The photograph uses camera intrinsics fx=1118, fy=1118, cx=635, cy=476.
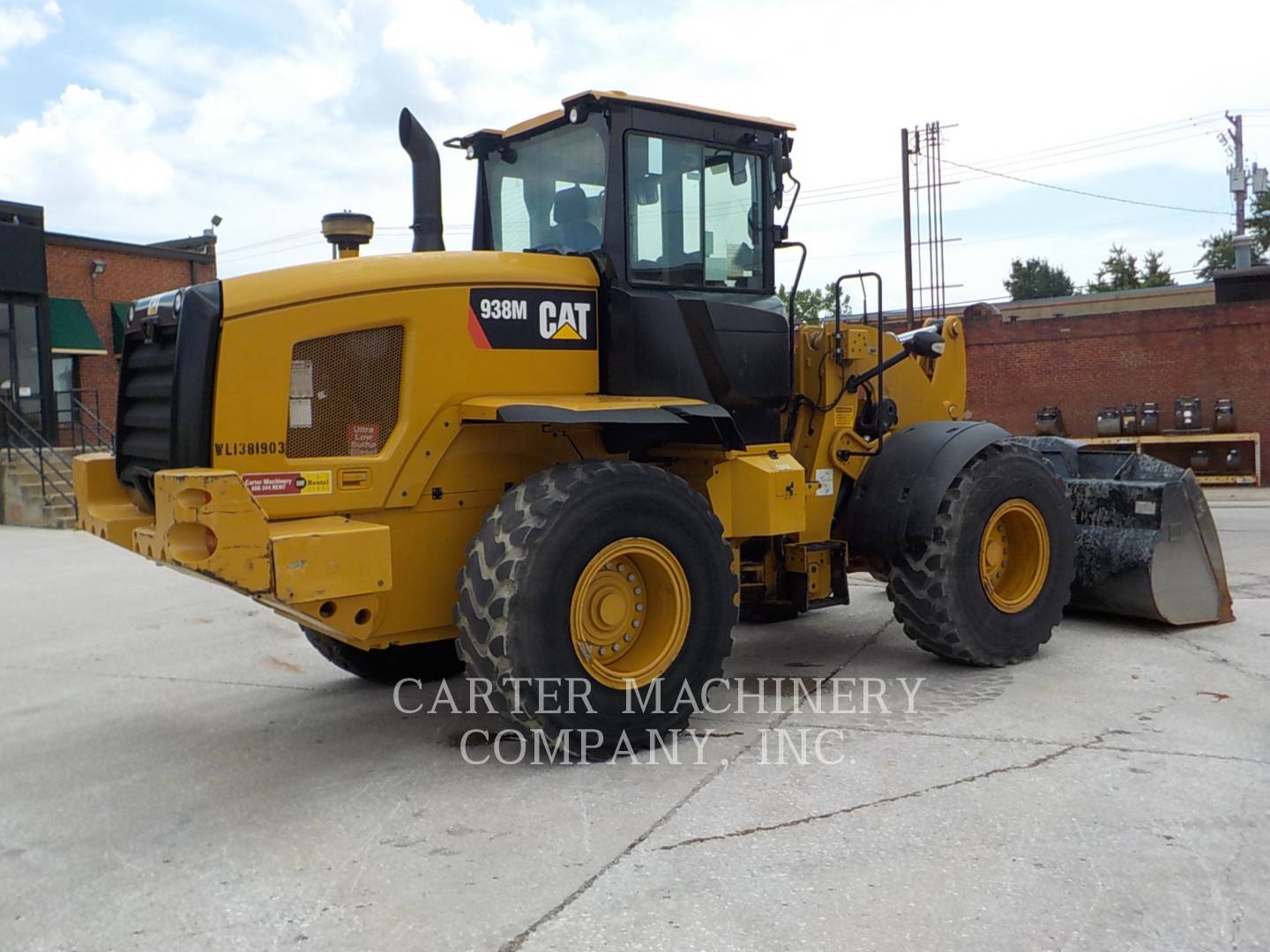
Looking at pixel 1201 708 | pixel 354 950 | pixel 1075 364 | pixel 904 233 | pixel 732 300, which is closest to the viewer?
→ pixel 354 950

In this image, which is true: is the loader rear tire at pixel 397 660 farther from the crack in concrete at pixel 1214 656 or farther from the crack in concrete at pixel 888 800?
the crack in concrete at pixel 1214 656

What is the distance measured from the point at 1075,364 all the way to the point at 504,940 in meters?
23.6

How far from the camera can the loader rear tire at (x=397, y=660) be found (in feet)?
20.4

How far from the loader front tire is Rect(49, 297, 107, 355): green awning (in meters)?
19.0

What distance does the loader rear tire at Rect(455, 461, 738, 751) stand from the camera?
4.48 meters

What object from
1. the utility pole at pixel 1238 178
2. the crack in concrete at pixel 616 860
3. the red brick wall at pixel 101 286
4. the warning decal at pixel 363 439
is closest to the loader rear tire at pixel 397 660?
the warning decal at pixel 363 439

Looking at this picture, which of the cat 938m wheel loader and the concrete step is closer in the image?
the cat 938m wheel loader

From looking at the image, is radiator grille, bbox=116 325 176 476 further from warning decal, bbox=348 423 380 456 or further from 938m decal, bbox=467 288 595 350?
938m decal, bbox=467 288 595 350

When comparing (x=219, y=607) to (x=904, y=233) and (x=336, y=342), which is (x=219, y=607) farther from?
(x=904, y=233)

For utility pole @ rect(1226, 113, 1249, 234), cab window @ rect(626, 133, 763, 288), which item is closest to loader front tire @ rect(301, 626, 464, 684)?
cab window @ rect(626, 133, 763, 288)

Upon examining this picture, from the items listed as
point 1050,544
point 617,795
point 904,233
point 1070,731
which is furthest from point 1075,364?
point 617,795

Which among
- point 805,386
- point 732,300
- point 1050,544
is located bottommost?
point 1050,544

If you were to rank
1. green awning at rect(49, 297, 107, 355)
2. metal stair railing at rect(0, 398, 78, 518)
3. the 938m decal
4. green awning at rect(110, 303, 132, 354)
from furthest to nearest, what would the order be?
green awning at rect(110, 303, 132, 354) → green awning at rect(49, 297, 107, 355) → metal stair railing at rect(0, 398, 78, 518) → the 938m decal

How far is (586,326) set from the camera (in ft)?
17.4
